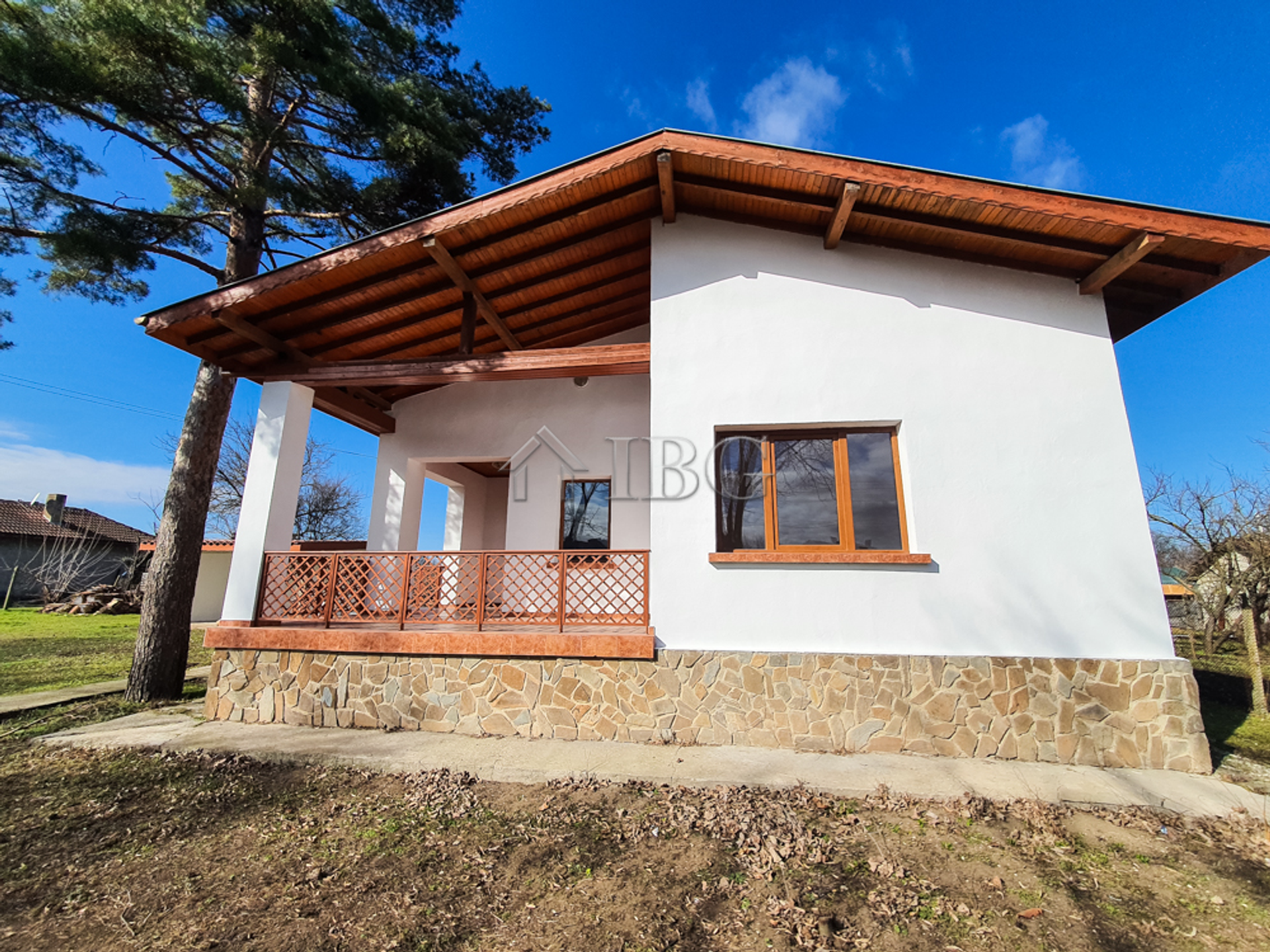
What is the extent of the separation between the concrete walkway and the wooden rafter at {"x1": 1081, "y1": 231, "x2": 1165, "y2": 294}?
13.5ft

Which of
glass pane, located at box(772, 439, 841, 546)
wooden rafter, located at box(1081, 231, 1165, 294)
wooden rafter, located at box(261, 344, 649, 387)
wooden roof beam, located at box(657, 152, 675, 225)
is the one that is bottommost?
glass pane, located at box(772, 439, 841, 546)

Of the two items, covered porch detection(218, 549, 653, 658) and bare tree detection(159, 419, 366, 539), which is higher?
bare tree detection(159, 419, 366, 539)

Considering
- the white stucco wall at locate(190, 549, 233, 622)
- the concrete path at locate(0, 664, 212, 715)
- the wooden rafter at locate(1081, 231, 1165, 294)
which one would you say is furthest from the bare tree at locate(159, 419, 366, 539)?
the wooden rafter at locate(1081, 231, 1165, 294)

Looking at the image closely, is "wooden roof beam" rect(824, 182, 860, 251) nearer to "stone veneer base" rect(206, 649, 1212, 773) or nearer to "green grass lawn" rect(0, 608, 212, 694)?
"stone veneer base" rect(206, 649, 1212, 773)

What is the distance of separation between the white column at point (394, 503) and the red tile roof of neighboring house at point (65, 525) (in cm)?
2088

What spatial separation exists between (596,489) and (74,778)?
231 inches

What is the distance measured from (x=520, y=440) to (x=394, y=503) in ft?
7.35

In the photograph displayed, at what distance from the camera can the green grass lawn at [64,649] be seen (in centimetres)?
770

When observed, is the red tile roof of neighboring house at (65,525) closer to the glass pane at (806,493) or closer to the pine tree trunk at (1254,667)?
the glass pane at (806,493)

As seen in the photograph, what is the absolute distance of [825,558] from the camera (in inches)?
187

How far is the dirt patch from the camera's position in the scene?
2.31 m

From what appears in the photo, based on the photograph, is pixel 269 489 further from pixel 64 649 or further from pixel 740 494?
pixel 64 649

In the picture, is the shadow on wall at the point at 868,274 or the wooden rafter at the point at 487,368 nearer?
the shadow on wall at the point at 868,274

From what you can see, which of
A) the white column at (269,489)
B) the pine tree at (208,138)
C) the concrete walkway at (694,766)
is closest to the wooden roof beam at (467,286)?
the white column at (269,489)
